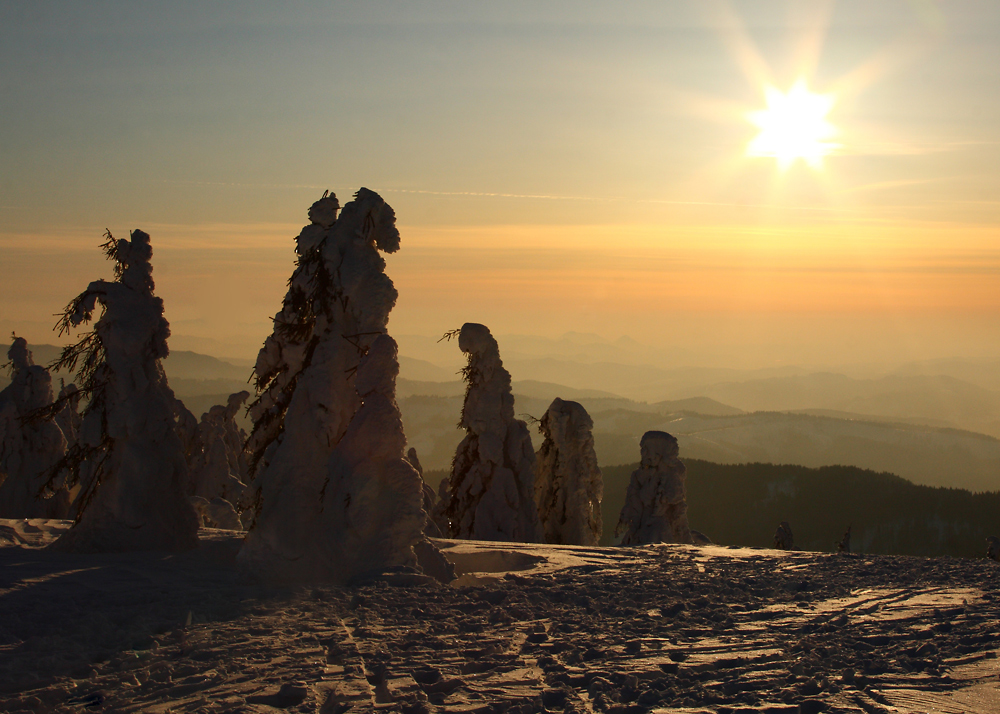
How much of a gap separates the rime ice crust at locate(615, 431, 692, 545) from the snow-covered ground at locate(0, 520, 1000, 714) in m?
13.9

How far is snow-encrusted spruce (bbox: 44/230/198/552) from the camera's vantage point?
14336 mm

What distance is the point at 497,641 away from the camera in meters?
8.33

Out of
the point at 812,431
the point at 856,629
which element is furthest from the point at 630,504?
the point at 812,431

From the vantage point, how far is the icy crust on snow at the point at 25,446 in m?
28.3

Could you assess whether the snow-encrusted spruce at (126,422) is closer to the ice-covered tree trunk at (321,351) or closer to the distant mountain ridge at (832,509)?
the ice-covered tree trunk at (321,351)

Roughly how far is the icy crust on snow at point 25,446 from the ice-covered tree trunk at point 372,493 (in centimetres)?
2024

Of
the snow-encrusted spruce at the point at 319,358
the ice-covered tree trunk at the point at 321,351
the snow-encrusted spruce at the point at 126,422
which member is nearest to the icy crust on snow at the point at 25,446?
the snow-encrusted spruce at the point at 126,422

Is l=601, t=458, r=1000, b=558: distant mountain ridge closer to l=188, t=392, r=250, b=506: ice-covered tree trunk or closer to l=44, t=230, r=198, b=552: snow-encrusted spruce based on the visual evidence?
l=188, t=392, r=250, b=506: ice-covered tree trunk

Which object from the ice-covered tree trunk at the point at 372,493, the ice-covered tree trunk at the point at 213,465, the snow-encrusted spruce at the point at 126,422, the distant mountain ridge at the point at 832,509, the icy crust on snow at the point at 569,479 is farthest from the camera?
the distant mountain ridge at the point at 832,509

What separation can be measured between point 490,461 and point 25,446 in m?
18.5

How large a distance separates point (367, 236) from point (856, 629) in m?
10.4

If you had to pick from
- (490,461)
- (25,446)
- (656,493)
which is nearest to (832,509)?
(656,493)

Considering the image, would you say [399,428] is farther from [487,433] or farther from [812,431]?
[812,431]

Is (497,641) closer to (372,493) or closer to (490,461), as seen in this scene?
(372,493)
